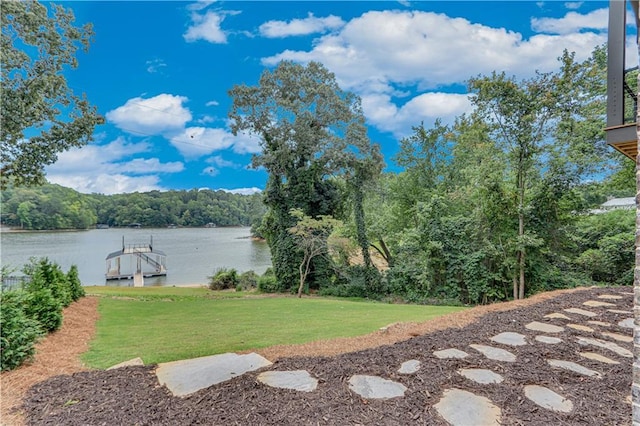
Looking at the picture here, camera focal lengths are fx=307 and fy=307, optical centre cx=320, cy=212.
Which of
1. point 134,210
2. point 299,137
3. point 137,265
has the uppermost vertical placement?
point 299,137

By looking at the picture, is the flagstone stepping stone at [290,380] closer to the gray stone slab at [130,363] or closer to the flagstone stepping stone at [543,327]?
the gray stone slab at [130,363]

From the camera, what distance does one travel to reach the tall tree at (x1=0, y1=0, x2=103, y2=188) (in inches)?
201

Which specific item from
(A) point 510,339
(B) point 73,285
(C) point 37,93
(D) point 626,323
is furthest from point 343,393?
(B) point 73,285

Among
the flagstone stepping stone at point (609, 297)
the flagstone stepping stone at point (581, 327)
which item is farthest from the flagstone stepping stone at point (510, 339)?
the flagstone stepping stone at point (609, 297)

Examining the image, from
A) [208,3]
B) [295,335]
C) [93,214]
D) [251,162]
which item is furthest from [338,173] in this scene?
[93,214]

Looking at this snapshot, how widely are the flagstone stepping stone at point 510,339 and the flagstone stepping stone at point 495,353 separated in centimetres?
29

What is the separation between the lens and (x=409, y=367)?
2.66 meters

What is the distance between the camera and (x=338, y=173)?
49.3 ft

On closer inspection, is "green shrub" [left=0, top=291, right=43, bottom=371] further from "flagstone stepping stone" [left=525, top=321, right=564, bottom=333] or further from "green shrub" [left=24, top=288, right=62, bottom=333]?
"flagstone stepping stone" [left=525, top=321, right=564, bottom=333]

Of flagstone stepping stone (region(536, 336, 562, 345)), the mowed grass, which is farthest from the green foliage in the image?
flagstone stepping stone (region(536, 336, 562, 345))

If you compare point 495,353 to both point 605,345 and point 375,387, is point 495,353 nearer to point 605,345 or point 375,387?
point 605,345

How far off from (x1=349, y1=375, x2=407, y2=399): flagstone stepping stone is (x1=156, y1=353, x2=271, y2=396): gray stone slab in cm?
88

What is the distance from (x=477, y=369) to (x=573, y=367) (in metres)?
0.90

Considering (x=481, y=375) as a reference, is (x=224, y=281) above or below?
below
